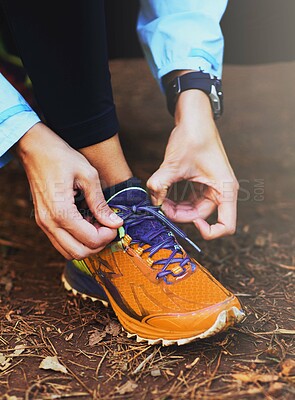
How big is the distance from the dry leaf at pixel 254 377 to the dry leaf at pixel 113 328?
31cm

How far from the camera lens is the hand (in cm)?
121

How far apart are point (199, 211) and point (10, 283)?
1.91ft

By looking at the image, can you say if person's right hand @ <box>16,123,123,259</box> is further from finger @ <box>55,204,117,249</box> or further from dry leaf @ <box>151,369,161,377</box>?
dry leaf @ <box>151,369,161,377</box>

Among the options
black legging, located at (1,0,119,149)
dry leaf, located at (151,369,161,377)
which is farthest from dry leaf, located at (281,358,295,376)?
black legging, located at (1,0,119,149)

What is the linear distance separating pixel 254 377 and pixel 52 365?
40 centimetres

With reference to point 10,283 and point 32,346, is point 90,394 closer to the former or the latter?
point 32,346

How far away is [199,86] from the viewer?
50.1 inches

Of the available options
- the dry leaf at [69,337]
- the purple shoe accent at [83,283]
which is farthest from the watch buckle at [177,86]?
the dry leaf at [69,337]

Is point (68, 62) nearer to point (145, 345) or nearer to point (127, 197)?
point (127, 197)

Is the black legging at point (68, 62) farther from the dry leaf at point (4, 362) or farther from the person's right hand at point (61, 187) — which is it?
the dry leaf at point (4, 362)

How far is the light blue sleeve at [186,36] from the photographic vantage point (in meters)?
1.32

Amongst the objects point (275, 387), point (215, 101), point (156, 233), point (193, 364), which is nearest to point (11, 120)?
Answer: point (156, 233)

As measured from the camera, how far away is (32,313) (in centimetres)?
128

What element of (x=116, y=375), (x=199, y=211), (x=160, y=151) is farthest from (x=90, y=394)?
(x=160, y=151)
